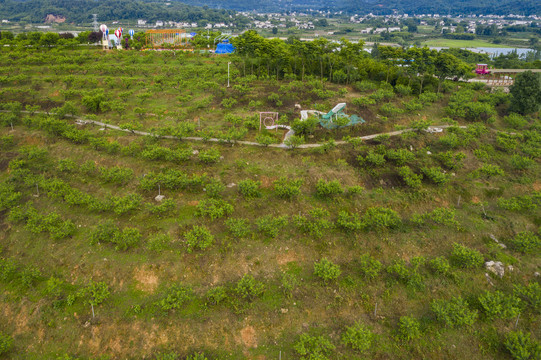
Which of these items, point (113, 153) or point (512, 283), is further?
point (113, 153)

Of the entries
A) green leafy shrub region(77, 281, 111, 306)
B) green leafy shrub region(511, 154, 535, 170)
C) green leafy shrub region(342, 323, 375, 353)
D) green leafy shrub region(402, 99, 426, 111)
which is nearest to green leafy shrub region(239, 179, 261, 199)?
green leafy shrub region(77, 281, 111, 306)

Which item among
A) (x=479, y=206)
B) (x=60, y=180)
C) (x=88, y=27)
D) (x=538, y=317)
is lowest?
(x=538, y=317)

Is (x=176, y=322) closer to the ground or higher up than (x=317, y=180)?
closer to the ground

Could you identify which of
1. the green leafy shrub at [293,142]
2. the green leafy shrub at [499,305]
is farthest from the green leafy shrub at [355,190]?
Result: the green leafy shrub at [499,305]

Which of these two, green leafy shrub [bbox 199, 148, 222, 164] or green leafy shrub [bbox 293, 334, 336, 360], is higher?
green leafy shrub [bbox 199, 148, 222, 164]

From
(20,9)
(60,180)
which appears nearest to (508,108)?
(60,180)

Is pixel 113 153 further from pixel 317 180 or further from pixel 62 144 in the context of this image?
pixel 317 180

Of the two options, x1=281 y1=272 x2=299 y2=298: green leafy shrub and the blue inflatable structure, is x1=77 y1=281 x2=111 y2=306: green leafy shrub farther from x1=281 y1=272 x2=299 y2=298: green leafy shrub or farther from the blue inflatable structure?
the blue inflatable structure
